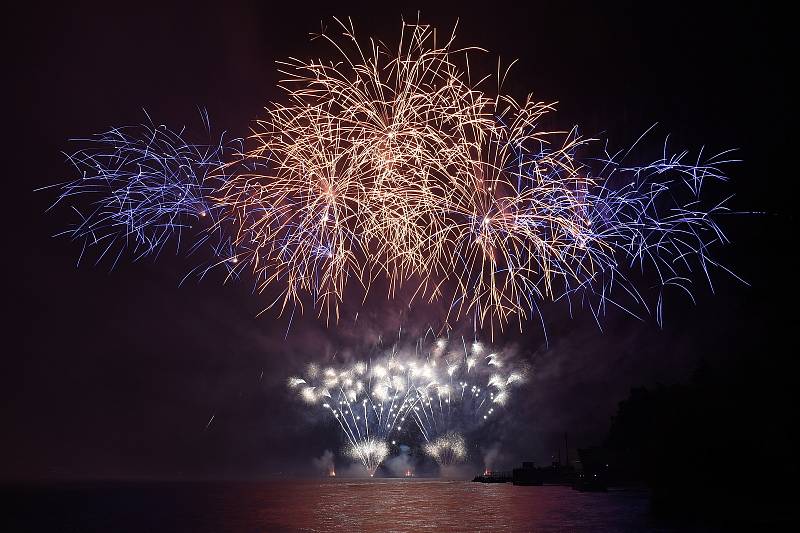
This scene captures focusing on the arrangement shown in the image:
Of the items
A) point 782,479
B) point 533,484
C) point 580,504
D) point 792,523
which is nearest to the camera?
point 792,523

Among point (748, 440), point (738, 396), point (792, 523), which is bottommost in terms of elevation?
point (792, 523)

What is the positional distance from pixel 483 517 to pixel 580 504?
13.1m

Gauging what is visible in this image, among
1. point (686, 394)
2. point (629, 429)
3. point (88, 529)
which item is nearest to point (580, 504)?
point (686, 394)

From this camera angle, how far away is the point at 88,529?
125 ft

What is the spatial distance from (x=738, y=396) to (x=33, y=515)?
170 ft

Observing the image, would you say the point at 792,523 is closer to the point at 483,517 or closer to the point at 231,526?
the point at 483,517

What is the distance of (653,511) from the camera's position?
1426 inches

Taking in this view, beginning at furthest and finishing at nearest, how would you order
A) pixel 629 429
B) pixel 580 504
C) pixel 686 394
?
pixel 629 429, pixel 580 504, pixel 686 394

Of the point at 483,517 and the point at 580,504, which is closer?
the point at 483,517

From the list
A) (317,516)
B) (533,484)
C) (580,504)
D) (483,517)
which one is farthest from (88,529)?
(533,484)

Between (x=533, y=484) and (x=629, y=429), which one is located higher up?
(x=629, y=429)

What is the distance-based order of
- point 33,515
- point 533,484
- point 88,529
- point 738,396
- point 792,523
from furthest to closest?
point 533,484
point 33,515
point 88,529
point 738,396
point 792,523

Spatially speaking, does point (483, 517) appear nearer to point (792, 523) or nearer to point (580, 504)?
point (580, 504)

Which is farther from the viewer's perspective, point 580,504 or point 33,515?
point 33,515
